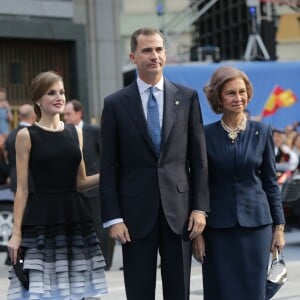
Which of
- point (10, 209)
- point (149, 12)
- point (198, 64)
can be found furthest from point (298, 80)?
point (149, 12)

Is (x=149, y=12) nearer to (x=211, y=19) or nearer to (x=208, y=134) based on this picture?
(x=211, y=19)

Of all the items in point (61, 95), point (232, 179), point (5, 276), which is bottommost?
point (5, 276)

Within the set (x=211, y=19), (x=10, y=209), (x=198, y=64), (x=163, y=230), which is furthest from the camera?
(x=211, y=19)

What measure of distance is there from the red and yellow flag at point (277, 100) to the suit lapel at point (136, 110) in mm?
16639

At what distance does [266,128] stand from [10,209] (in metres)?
8.53

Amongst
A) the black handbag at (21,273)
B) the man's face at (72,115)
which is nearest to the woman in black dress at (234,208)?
the black handbag at (21,273)

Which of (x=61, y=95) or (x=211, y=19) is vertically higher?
(x=211, y=19)

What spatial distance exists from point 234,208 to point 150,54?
1024mm

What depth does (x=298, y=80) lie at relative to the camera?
22609mm

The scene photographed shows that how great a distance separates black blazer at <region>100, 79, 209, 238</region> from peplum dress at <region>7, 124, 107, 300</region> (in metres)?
0.71

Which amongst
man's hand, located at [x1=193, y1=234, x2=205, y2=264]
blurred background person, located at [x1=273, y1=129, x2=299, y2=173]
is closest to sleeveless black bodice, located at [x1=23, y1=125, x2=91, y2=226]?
man's hand, located at [x1=193, y1=234, x2=205, y2=264]

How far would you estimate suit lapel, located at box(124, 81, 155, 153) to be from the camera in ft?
18.3

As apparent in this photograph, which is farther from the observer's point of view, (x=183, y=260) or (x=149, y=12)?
(x=149, y=12)

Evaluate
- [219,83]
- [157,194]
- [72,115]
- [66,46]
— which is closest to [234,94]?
[219,83]
